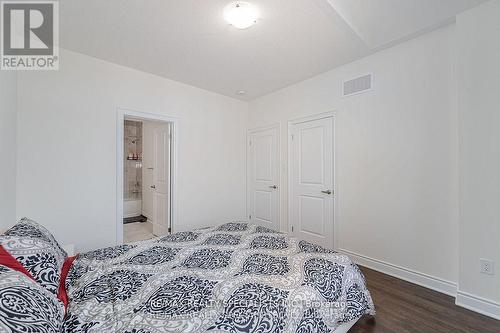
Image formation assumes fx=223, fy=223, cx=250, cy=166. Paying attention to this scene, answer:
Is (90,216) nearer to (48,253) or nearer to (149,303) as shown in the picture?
(48,253)

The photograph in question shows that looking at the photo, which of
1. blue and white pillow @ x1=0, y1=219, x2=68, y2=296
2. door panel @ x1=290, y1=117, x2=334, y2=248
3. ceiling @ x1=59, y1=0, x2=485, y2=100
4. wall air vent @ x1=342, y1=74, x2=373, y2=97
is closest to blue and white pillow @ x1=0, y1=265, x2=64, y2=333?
blue and white pillow @ x1=0, y1=219, x2=68, y2=296

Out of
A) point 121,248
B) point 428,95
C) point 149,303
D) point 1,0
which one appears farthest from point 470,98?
point 1,0

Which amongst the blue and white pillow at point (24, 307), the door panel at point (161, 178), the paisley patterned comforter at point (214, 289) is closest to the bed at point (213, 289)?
the paisley patterned comforter at point (214, 289)

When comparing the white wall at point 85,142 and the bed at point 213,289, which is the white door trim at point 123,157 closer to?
the white wall at point 85,142

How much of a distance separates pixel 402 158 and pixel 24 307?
3.16 metres

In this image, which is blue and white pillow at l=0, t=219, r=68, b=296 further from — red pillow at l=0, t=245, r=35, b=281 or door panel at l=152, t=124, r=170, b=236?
door panel at l=152, t=124, r=170, b=236

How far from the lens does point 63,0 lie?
190 cm

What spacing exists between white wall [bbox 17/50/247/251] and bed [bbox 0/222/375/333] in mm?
1369

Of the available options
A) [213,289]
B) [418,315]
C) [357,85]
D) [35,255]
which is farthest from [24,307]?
[357,85]

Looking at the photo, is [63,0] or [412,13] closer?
[63,0]

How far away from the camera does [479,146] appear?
1979 millimetres

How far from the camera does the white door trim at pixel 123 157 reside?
3037 mm

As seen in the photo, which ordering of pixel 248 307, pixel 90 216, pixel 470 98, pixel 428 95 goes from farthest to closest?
pixel 90 216, pixel 428 95, pixel 470 98, pixel 248 307

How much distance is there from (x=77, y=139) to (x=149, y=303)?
8.26ft
